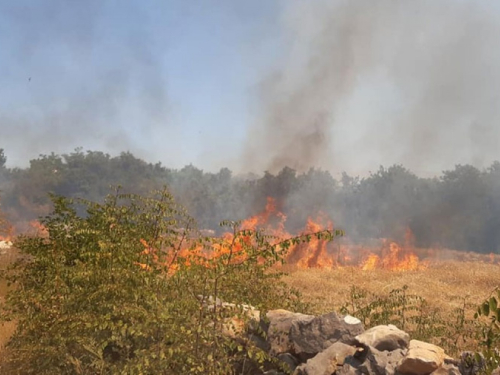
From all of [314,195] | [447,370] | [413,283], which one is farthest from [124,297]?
[314,195]

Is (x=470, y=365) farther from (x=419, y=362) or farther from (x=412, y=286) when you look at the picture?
(x=412, y=286)

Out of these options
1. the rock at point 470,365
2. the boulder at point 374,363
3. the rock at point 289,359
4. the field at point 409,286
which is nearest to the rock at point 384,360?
the boulder at point 374,363

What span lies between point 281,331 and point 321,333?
2.83 feet

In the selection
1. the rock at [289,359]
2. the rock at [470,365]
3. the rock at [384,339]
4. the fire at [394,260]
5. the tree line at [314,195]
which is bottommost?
the rock at [289,359]

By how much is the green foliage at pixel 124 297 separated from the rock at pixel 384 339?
1.80 meters

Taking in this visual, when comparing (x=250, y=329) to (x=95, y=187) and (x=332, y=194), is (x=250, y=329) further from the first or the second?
(x=95, y=187)

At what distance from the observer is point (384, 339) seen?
28.0 ft

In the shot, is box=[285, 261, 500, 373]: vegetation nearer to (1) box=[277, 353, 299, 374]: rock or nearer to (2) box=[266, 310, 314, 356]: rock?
(2) box=[266, 310, 314, 356]: rock

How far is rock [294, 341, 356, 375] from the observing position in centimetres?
823

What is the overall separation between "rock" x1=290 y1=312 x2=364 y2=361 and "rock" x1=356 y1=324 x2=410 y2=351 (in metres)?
0.51

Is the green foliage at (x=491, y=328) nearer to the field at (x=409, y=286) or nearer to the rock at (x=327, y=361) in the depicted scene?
the rock at (x=327, y=361)

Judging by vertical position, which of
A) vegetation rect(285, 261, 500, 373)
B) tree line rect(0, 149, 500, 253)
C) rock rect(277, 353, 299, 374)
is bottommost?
rock rect(277, 353, 299, 374)

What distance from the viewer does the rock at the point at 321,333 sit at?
30.2 ft

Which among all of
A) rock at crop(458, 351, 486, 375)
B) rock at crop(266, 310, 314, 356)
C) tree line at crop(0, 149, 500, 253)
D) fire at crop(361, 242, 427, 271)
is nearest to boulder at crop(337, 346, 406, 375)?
rock at crop(458, 351, 486, 375)
